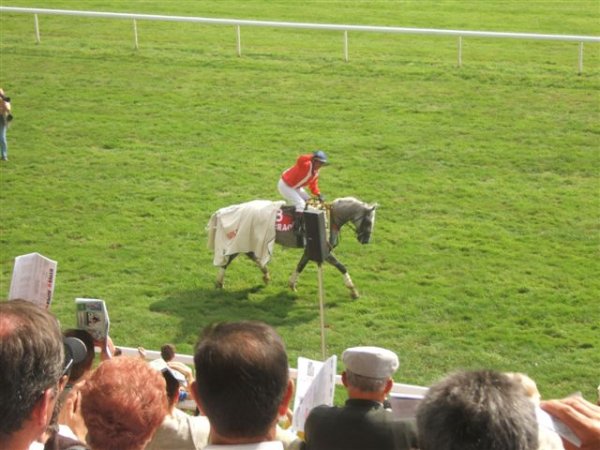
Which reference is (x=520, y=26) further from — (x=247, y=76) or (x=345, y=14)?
(x=247, y=76)

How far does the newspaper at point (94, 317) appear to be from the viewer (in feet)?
18.3

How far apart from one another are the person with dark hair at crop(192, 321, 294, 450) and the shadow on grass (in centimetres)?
832

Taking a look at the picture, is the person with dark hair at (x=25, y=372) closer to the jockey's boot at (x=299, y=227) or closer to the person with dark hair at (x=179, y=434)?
the person with dark hair at (x=179, y=434)

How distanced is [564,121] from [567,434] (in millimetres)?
16508

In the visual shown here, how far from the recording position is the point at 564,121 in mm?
19438

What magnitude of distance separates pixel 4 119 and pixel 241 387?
49.9ft

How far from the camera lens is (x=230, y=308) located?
12.8m

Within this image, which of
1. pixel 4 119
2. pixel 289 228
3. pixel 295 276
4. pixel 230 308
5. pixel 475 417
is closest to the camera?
pixel 475 417

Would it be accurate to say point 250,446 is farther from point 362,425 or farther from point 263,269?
point 263,269

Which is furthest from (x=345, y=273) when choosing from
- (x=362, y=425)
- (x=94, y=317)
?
(x=362, y=425)

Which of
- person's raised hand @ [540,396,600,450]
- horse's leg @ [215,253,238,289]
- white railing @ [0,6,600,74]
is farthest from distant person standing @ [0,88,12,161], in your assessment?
person's raised hand @ [540,396,600,450]

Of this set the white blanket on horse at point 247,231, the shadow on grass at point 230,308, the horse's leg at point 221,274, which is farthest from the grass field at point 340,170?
the white blanket on horse at point 247,231

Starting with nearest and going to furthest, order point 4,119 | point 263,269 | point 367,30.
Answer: point 263,269 < point 4,119 < point 367,30

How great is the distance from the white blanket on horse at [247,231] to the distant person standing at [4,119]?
5.94 metres
